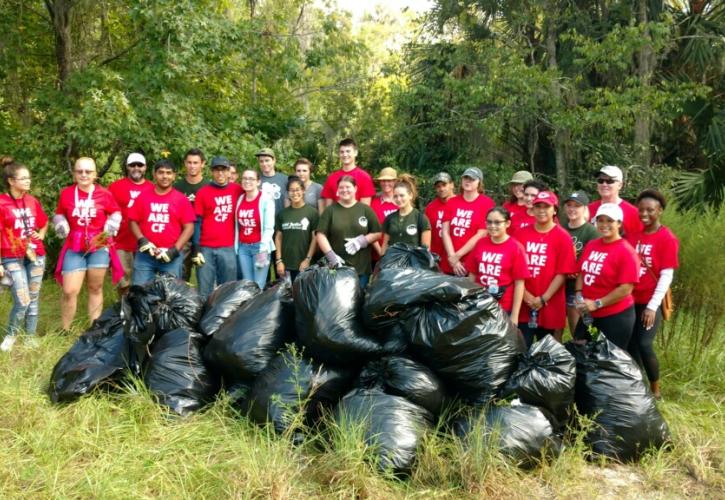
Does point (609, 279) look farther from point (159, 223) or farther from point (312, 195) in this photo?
point (159, 223)

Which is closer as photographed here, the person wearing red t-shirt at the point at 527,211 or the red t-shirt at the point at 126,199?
the person wearing red t-shirt at the point at 527,211

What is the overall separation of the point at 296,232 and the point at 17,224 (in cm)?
217

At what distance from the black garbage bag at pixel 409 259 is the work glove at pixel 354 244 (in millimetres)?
946

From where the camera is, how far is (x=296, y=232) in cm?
546

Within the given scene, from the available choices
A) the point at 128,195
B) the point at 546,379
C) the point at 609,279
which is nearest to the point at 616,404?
the point at 546,379

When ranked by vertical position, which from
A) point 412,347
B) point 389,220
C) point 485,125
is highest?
point 485,125

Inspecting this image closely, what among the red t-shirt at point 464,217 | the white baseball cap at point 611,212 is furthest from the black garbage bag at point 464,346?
the red t-shirt at point 464,217

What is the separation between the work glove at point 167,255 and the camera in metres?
5.25

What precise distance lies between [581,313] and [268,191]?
287 centimetres

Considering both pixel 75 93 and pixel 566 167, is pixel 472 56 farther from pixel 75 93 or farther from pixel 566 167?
pixel 75 93

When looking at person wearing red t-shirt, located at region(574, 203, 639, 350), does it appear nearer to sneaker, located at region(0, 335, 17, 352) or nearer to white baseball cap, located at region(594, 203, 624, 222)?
white baseball cap, located at region(594, 203, 624, 222)

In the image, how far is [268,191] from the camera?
5.73 m

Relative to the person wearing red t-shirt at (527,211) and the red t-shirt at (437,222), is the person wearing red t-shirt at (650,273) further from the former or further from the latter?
the red t-shirt at (437,222)

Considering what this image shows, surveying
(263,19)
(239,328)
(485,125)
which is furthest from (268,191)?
(485,125)
